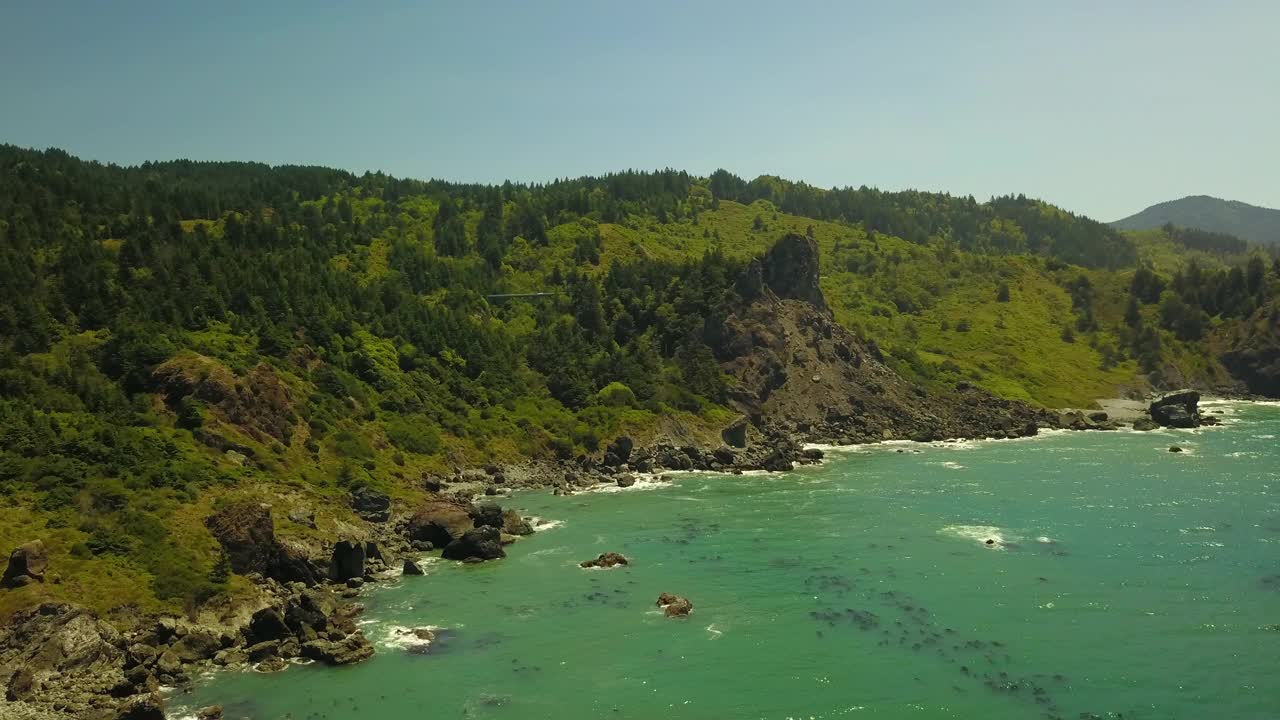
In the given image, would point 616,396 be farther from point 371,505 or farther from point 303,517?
point 303,517

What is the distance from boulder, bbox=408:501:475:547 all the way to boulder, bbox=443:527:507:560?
1929 mm

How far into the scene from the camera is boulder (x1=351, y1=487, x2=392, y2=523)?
8681 centimetres

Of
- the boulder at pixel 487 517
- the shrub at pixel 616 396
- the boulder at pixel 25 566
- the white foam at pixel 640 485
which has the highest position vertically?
the shrub at pixel 616 396

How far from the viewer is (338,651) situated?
5559 cm

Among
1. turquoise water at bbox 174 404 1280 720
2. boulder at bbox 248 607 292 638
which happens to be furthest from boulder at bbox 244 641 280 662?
turquoise water at bbox 174 404 1280 720

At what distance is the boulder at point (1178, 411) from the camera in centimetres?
15538

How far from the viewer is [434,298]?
6437 inches

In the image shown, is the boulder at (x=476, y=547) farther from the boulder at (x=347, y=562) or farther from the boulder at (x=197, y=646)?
the boulder at (x=197, y=646)

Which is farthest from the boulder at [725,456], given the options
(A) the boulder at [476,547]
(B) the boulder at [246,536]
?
(B) the boulder at [246,536]

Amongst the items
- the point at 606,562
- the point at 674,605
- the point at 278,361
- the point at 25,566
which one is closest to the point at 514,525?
the point at 606,562

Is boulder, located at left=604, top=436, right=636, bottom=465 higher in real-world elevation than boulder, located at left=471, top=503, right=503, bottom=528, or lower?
higher

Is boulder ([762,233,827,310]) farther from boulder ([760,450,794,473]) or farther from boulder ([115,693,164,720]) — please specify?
boulder ([115,693,164,720])

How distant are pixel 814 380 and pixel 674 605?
96567 mm

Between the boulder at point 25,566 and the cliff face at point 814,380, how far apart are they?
101 m
